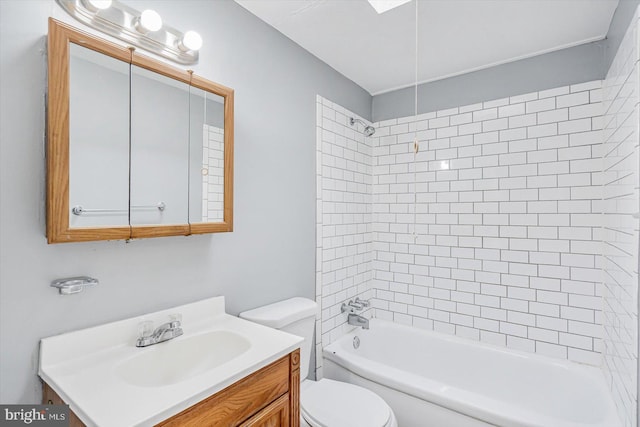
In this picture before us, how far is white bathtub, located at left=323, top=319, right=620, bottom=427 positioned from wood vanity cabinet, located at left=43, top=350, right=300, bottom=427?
892 millimetres

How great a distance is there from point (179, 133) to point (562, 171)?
242 cm

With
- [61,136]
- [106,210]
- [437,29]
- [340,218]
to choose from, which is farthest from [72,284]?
[437,29]

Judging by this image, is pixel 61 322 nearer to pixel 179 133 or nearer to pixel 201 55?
pixel 179 133

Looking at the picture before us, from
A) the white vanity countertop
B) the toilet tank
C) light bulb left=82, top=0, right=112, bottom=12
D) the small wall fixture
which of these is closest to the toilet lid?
the toilet tank

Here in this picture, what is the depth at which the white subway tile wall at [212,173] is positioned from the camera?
60.5 inches

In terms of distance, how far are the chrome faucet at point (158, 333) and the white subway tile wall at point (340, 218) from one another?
1.14 metres

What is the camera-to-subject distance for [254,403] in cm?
119

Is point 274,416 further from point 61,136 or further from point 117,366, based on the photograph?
point 61,136

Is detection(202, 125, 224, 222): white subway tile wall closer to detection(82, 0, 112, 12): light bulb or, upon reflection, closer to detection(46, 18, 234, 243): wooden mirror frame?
detection(46, 18, 234, 243): wooden mirror frame

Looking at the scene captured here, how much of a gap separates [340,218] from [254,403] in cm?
160

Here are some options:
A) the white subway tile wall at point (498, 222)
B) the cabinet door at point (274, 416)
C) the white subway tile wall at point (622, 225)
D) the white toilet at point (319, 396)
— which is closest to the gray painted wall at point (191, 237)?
the white toilet at point (319, 396)

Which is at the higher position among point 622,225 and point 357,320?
point 622,225

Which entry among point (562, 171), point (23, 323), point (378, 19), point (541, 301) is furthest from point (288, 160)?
point (541, 301)

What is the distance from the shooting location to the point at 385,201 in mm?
3000
